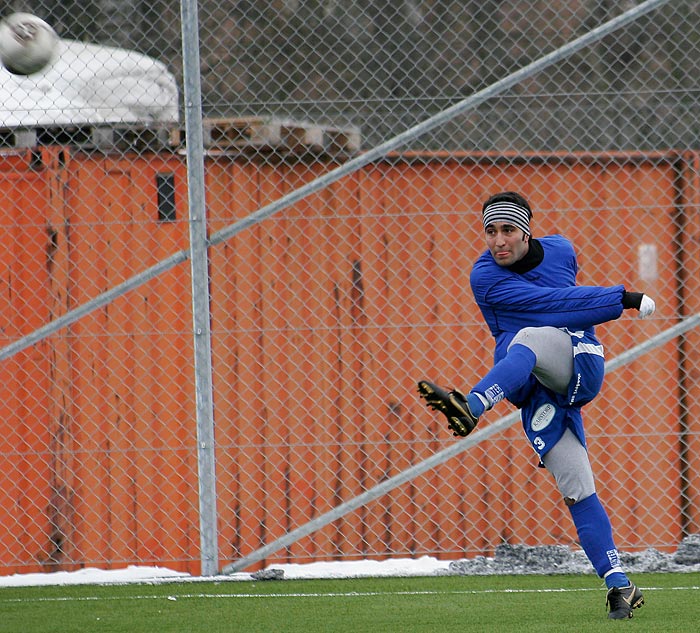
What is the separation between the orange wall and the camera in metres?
6.66

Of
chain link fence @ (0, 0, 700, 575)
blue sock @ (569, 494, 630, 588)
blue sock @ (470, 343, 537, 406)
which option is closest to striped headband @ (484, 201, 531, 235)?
blue sock @ (470, 343, 537, 406)

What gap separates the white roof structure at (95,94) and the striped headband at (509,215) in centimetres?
290

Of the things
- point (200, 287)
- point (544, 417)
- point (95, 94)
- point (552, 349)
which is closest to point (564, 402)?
point (544, 417)

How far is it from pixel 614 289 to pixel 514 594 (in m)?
1.69

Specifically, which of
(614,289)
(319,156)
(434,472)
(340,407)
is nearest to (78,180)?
(319,156)

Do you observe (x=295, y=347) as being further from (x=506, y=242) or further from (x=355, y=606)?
(x=506, y=242)

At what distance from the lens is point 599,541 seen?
14.2 feet

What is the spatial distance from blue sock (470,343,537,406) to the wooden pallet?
2.83 metres

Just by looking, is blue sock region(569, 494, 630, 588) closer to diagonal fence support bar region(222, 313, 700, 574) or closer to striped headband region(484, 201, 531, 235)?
striped headband region(484, 201, 531, 235)

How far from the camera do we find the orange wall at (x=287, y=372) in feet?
21.9

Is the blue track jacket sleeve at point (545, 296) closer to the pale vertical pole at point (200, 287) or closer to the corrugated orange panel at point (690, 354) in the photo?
the pale vertical pole at point (200, 287)

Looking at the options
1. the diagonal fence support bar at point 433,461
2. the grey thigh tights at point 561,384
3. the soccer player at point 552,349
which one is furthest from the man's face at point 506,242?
the diagonal fence support bar at point 433,461

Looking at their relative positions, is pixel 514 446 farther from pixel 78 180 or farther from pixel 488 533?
pixel 78 180

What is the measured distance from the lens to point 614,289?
13.8 feet
